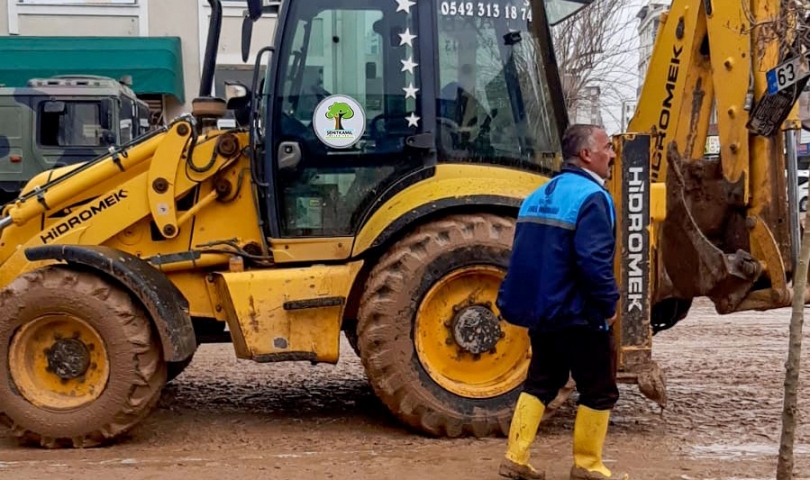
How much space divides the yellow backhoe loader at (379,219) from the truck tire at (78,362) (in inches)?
0.5

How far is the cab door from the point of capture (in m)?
5.91

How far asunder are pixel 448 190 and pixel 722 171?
1597 mm

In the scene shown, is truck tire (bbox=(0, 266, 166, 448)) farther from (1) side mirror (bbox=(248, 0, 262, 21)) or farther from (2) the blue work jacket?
(2) the blue work jacket

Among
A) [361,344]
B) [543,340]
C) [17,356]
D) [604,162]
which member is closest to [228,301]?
[361,344]

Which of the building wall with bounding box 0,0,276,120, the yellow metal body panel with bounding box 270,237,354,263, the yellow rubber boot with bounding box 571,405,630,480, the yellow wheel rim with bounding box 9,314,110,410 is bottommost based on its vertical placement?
the yellow rubber boot with bounding box 571,405,630,480

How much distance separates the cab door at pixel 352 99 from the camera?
5906 mm

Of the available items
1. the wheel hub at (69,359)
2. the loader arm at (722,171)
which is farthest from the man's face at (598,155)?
the wheel hub at (69,359)

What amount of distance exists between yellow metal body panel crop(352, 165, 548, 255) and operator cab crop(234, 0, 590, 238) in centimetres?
7

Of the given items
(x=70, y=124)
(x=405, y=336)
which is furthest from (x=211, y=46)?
(x=70, y=124)

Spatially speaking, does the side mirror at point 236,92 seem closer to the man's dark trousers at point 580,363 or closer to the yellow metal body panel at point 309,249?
the yellow metal body panel at point 309,249

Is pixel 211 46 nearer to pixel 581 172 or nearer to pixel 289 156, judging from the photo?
pixel 289 156

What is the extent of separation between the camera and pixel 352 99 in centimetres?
593

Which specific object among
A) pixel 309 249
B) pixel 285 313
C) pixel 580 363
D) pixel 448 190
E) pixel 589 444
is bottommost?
pixel 589 444

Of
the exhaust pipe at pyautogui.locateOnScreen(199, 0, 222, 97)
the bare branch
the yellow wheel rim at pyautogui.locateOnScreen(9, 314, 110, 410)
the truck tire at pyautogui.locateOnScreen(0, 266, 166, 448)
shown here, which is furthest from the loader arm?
the bare branch
